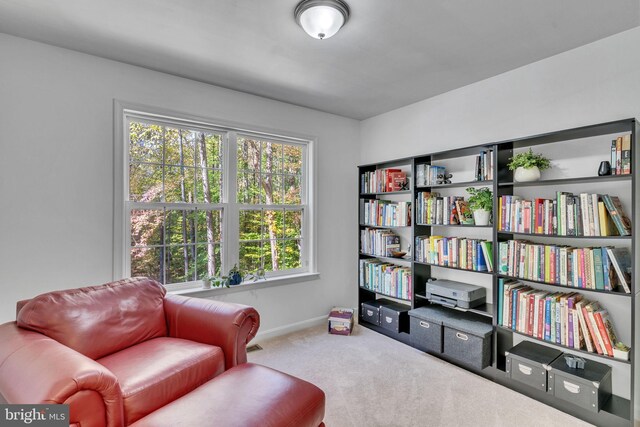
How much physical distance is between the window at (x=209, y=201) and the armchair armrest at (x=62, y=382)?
134cm

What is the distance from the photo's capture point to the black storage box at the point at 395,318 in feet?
11.0

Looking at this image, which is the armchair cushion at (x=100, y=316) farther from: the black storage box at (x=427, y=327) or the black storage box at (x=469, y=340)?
the black storage box at (x=469, y=340)

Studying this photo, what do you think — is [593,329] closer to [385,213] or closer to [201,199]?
[385,213]

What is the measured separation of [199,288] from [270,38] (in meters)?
2.26

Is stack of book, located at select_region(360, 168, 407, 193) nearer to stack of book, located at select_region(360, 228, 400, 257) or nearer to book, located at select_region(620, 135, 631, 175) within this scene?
stack of book, located at select_region(360, 228, 400, 257)

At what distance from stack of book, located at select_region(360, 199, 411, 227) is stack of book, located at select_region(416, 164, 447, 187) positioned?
283mm

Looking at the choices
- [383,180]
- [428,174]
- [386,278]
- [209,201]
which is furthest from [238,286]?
[428,174]

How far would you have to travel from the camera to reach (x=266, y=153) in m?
3.59

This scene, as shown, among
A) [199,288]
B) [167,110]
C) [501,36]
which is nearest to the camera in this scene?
[501,36]

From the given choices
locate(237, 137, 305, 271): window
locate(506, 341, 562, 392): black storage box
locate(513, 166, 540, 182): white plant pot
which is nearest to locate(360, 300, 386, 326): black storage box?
A: locate(237, 137, 305, 271): window

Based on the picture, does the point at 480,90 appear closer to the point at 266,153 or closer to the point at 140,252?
the point at 266,153

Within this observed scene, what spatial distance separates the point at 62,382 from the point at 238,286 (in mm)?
2013

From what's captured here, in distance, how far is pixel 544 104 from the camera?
2561 mm

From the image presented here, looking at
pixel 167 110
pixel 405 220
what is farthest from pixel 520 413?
pixel 167 110
